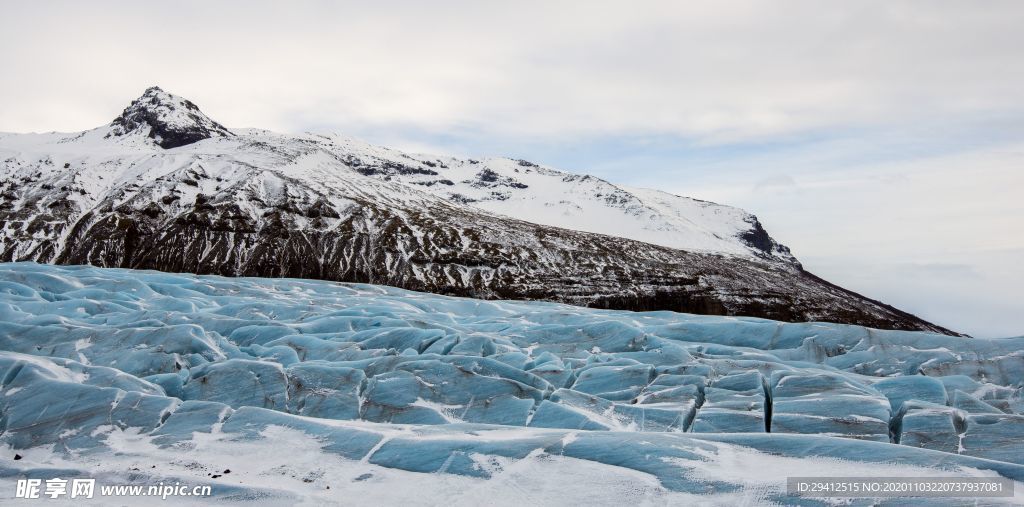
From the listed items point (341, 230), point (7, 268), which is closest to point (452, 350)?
point (7, 268)

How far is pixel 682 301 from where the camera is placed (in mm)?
154000

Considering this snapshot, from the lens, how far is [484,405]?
2136cm

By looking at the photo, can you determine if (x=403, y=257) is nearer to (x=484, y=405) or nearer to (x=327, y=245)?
(x=327, y=245)

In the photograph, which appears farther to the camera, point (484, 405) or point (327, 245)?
point (327, 245)

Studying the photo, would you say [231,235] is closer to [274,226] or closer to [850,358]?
[274,226]

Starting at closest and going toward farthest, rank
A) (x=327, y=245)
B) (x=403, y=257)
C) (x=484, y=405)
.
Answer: (x=484, y=405)
(x=403, y=257)
(x=327, y=245)

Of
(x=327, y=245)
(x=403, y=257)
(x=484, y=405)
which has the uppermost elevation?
(x=327, y=245)

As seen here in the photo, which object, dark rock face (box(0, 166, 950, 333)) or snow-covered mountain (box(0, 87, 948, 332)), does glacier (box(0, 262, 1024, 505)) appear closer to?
dark rock face (box(0, 166, 950, 333))

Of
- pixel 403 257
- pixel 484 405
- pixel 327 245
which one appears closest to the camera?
pixel 484 405

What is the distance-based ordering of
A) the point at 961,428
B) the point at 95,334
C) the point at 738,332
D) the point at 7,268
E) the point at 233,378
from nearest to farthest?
the point at 961,428 < the point at 233,378 < the point at 95,334 < the point at 738,332 < the point at 7,268

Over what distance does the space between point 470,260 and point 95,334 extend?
131 m

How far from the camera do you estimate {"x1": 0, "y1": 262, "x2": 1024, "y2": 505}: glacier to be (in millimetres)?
14891

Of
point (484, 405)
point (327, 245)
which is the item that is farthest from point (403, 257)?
point (484, 405)

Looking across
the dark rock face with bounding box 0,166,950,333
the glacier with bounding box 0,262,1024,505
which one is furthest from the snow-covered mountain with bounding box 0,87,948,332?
the glacier with bounding box 0,262,1024,505
